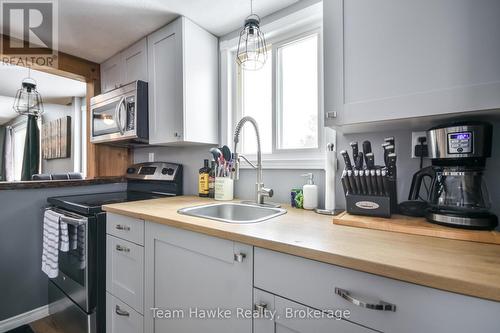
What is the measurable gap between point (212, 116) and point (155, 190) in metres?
0.84

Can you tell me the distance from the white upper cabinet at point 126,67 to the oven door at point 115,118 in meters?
0.18

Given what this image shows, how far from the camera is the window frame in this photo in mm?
1465

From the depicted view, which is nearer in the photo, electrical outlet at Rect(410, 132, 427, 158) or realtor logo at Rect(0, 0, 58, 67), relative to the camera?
electrical outlet at Rect(410, 132, 427, 158)

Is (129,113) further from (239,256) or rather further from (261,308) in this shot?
(261,308)

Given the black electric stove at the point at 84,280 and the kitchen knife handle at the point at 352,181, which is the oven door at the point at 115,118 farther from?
the kitchen knife handle at the point at 352,181

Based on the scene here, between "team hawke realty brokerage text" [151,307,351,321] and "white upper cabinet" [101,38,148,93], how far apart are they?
167 cm

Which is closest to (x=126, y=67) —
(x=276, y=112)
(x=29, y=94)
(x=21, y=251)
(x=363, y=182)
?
(x=276, y=112)

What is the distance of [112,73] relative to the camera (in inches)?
90.8

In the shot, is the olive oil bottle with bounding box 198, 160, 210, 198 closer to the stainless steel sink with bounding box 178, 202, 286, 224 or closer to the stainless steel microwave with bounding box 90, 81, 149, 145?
the stainless steel sink with bounding box 178, 202, 286, 224

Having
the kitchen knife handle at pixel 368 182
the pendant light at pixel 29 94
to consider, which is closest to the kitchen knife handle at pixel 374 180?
the kitchen knife handle at pixel 368 182

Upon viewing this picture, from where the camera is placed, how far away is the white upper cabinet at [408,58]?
771mm

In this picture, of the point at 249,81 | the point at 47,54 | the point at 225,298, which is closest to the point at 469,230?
the point at 225,298

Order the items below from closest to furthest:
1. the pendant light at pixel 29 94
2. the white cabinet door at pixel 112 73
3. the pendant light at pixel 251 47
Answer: the pendant light at pixel 251 47 < the white cabinet door at pixel 112 73 < the pendant light at pixel 29 94

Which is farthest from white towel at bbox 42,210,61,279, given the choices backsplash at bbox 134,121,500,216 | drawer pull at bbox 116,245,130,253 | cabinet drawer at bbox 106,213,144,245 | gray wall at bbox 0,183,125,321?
backsplash at bbox 134,121,500,216
